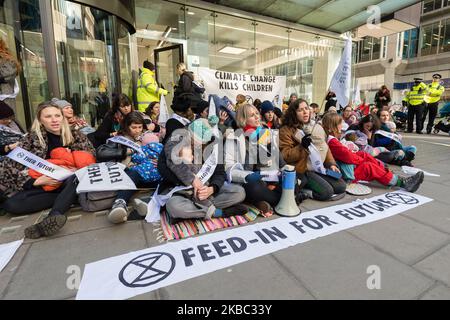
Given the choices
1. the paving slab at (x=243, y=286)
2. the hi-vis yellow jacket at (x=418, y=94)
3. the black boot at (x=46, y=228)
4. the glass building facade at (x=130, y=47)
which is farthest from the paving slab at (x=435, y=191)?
the hi-vis yellow jacket at (x=418, y=94)

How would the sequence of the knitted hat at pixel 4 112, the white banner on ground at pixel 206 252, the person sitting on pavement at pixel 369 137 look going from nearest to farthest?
the white banner on ground at pixel 206 252 → the knitted hat at pixel 4 112 → the person sitting on pavement at pixel 369 137

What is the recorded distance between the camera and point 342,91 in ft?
17.0

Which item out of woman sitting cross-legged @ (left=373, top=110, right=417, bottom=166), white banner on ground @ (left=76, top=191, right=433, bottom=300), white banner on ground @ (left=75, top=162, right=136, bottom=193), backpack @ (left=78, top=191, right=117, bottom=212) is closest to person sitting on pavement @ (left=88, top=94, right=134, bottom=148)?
white banner on ground @ (left=75, top=162, right=136, bottom=193)

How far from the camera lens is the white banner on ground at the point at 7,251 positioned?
1.92 meters

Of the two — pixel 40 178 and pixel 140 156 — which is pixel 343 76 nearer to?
pixel 140 156

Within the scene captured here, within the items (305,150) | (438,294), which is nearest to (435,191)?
(305,150)

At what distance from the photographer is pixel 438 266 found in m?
1.85

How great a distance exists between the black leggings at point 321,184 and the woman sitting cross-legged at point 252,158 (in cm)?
41

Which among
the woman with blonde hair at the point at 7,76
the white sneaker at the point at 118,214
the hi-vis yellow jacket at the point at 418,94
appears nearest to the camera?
the white sneaker at the point at 118,214

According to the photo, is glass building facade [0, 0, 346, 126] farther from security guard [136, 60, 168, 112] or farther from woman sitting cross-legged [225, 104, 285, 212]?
woman sitting cross-legged [225, 104, 285, 212]

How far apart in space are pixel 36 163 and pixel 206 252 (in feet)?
6.82

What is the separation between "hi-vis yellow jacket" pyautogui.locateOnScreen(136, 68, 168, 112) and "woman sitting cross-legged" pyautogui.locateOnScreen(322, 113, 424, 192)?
376cm

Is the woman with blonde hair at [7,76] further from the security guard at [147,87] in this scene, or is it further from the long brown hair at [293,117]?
the long brown hair at [293,117]
